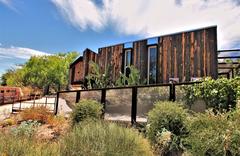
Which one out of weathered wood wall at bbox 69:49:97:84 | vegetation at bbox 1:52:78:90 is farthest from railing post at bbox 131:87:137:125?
vegetation at bbox 1:52:78:90

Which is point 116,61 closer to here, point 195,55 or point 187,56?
point 187,56

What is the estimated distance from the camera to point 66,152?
11.7 feet

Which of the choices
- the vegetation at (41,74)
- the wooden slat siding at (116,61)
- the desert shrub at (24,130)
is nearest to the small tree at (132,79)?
the wooden slat siding at (116,61)

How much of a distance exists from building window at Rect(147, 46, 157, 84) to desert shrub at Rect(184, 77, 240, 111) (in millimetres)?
5243

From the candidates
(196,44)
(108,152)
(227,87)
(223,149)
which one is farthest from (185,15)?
(108,152)

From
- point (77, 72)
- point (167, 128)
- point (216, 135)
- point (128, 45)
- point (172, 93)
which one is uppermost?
point (128, 45)

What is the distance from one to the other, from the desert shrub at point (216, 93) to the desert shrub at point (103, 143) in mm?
3158

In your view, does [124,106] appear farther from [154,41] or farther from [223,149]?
[154,41]

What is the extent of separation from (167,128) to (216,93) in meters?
2.06

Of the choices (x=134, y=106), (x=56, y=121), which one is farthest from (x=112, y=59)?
(x=134, y=106)

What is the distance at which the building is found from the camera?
1052 centimetres

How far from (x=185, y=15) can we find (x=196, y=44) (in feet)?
5.31

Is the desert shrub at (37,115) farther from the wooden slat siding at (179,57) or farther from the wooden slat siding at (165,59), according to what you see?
the wooden slat siding at (179,57)

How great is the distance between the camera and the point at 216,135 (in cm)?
395
